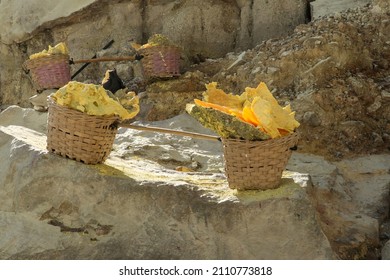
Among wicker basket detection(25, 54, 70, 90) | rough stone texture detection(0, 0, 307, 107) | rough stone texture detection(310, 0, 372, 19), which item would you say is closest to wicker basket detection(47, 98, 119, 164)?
wicker basket detection(25, 54, 70, 90)

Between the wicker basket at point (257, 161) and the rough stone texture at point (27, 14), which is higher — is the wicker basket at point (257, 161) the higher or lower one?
the lower one

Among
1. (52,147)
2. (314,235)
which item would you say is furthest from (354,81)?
(52,147)

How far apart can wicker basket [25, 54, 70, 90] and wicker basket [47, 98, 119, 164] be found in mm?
2732

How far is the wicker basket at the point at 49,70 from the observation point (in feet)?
19.6

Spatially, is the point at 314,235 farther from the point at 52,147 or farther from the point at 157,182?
the point at 52,147

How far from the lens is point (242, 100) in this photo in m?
3.44

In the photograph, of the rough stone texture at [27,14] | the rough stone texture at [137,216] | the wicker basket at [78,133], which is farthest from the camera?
the rough stone texture at [27,14]

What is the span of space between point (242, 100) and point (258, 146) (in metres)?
0.45

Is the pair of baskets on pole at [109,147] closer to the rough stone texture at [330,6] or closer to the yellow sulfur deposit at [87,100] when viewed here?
the yellow sulfur deposit at [87,100]

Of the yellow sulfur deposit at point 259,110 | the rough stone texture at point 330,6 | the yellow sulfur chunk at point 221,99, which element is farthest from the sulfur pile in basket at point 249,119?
the rough stone texture at point 330,6

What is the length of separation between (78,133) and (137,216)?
56 centimetres

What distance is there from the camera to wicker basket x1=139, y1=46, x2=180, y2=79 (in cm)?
594

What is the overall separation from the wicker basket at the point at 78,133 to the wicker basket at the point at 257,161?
0.69 m

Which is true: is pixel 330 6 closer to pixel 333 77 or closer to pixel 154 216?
pixel 333 77
